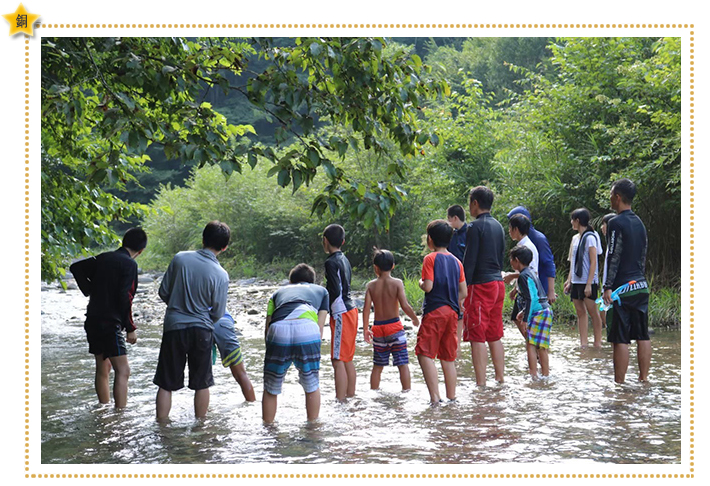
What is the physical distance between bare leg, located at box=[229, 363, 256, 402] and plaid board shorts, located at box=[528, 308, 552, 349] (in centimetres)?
284

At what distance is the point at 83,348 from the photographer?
1070 cm

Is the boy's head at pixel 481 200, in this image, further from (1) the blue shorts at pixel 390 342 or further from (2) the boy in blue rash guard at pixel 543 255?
(1) the blue shorts at pixel 390 342

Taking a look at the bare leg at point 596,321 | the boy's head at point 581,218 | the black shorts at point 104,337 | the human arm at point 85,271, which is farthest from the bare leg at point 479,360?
the human arm at point 85,271

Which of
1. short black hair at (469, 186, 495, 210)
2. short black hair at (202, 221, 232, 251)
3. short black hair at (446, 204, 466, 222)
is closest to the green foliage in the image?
short black hair at (202, 221, 232, 251)

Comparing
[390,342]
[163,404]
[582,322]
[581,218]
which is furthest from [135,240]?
[582,322]

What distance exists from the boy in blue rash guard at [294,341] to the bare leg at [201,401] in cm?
51

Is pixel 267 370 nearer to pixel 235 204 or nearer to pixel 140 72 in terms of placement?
pixel 140 72

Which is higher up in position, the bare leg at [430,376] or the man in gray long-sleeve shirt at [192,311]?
the man in gray long-sleeve shirt at [192,311]

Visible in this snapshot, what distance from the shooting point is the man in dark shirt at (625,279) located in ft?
22.2

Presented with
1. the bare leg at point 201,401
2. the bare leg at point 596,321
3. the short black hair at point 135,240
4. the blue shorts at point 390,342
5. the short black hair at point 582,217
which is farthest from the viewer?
the bare leg at point 596,321

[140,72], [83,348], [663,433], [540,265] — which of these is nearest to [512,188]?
[540,265]

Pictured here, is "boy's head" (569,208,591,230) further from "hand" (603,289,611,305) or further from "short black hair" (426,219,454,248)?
"short black hair" (426,219,454,248)

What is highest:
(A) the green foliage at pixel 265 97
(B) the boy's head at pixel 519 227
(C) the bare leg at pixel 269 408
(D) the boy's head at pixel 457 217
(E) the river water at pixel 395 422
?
(A) the green foliage at pixel 265 97

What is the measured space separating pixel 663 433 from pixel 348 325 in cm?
272
